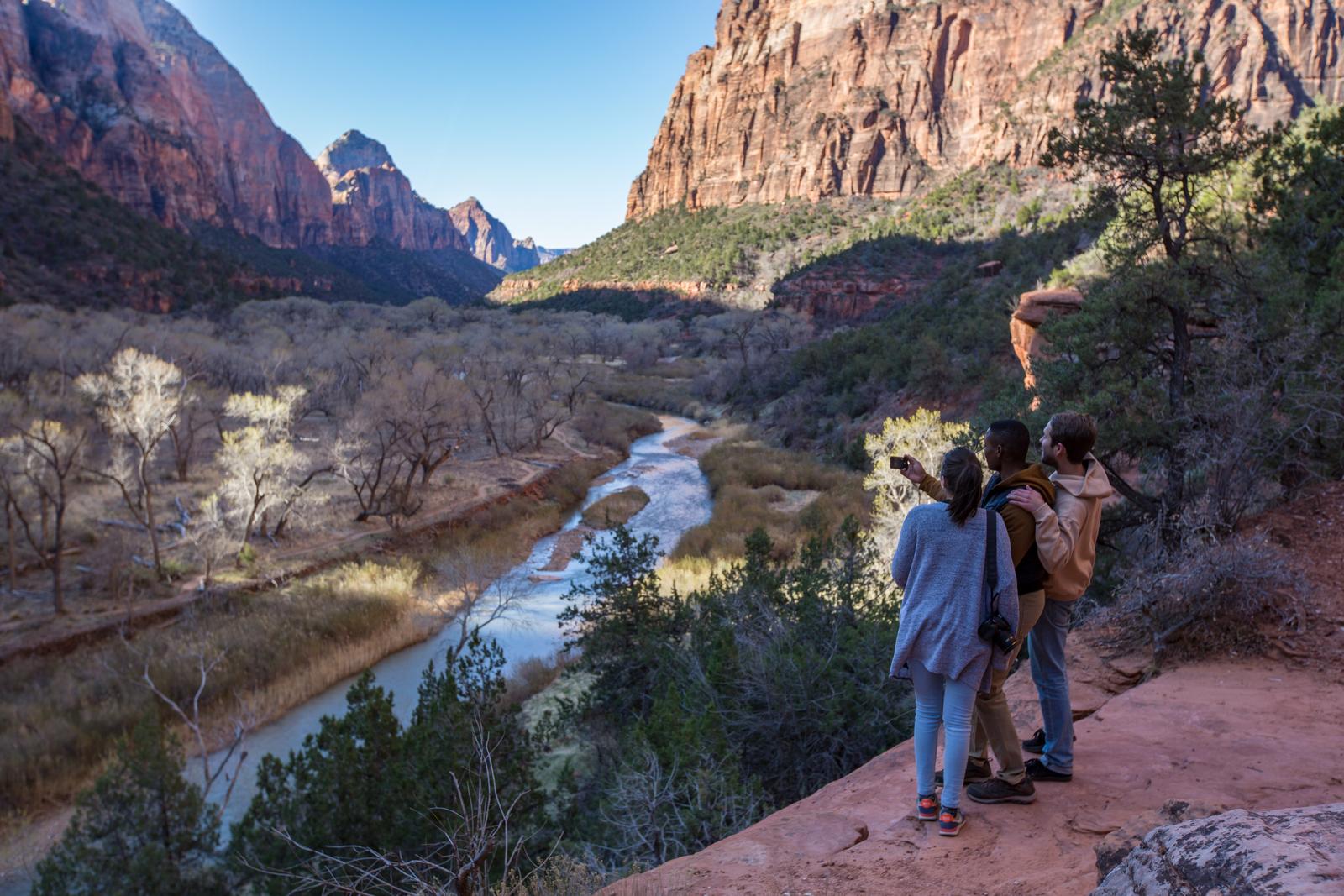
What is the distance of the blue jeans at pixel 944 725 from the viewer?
9.65ft

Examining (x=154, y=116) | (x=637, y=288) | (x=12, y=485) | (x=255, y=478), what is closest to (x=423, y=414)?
(x=255, y=478)

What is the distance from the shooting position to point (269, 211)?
12331cm

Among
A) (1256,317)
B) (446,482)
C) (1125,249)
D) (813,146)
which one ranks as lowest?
(446,482)

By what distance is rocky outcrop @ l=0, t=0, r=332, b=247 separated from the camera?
75688 millimetres

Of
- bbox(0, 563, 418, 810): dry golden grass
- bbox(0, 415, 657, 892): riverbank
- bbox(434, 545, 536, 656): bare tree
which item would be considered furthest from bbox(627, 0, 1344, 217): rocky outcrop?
bbox(0, 563, 418, 810): dry golden grass

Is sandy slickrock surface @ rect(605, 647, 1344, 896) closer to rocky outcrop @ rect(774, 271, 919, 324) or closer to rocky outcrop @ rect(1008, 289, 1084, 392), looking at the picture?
rocky outcrop @ rect(1008, 289, 1084, 392)

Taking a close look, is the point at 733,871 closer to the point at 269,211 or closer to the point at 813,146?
the point at 813,146

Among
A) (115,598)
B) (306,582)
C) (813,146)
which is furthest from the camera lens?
(813,146)

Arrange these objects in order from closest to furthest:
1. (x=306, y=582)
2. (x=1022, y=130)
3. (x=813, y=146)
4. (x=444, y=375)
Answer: (x=306, y=582) < (x=444, y=375) < (x=1022, y=130) < (x=813, y=146)

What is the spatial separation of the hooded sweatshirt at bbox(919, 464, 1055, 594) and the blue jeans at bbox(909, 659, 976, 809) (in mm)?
520

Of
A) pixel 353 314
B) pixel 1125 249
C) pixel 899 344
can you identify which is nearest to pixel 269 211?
pixel 353 314

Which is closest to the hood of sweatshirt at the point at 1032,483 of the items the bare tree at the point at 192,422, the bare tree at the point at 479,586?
the bare tree at the point at 479,586

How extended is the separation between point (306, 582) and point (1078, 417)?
702 inches

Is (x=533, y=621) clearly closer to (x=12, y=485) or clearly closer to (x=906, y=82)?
(x=12, y=485)
